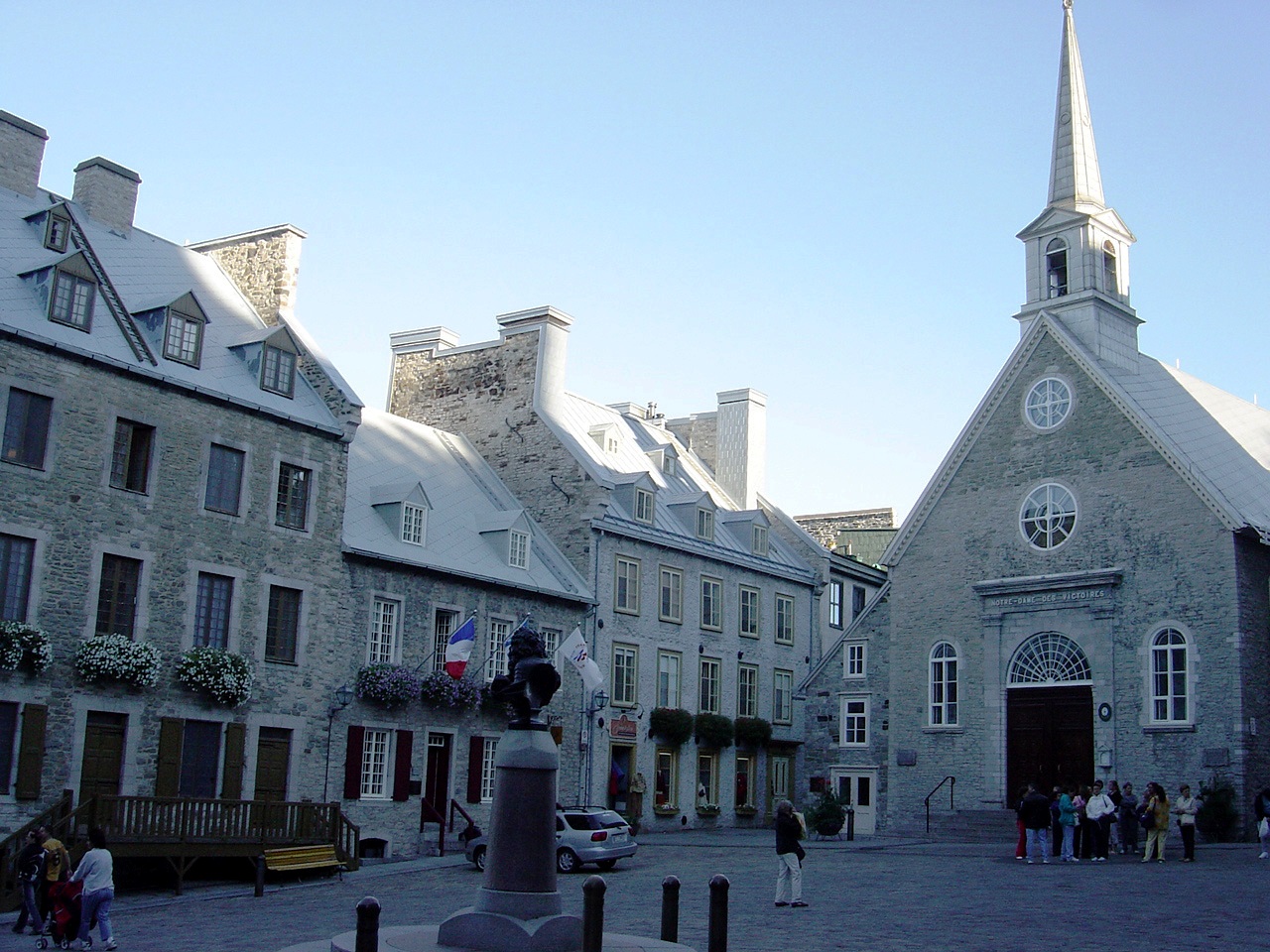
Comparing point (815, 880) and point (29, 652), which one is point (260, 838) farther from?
point (815, 880)

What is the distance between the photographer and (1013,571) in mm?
34906

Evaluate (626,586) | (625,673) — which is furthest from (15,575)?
(626,586)

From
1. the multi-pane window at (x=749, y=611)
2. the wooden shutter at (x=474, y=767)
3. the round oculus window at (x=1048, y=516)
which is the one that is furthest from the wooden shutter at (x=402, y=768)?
the round oculus window at (x=1048, y=516)

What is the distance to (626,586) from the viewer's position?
3866 centimetres

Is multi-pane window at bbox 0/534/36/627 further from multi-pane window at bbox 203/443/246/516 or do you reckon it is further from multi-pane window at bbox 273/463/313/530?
multi-pane window at bbox 273/463/313/530

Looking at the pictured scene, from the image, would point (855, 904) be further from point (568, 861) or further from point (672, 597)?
point (672, 597)

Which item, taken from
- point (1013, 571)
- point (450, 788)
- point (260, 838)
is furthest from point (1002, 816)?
point (260, 838)

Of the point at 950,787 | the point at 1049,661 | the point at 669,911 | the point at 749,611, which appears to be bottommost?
the point at 669,911

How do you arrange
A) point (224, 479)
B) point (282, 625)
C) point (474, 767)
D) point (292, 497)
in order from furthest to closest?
point (474, 767) < point (292, 497) < point (282, 625) < point (224, 479)

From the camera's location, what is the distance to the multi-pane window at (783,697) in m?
43.5

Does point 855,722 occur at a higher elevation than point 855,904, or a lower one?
higher

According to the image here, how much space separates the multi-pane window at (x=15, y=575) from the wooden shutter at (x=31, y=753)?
163 cm

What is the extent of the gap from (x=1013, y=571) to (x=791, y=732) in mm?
11529

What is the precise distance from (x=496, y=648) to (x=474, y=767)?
9.47 ft
